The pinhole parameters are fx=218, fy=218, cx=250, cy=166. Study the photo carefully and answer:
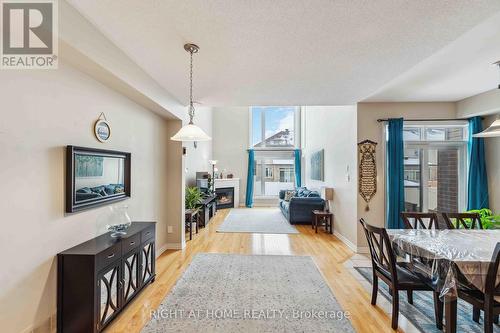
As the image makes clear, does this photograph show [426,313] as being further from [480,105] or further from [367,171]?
[480,105]

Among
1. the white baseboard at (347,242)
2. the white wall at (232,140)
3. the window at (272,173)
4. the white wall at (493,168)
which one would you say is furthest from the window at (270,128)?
the white wall at (493,168)

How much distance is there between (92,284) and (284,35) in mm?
2681

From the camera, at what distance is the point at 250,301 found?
2.45m

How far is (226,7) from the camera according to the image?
1.61 metres

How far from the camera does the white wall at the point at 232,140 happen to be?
9.34m

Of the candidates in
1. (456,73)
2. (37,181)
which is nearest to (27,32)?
(37,181)

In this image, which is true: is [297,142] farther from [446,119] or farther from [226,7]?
[226,7]


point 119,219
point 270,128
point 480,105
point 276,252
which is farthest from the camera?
point 270,128

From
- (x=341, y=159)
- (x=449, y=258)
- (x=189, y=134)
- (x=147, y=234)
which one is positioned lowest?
(x=147, y=234)

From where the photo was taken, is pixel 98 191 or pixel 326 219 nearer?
pixel 98 191

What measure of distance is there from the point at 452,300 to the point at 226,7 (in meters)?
2.87

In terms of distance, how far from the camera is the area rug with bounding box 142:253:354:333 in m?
2.08

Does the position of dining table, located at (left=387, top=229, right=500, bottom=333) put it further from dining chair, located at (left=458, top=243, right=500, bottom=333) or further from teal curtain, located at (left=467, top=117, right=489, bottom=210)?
teal curtain, located at (left=467, top=117, right=489, bottom=210)

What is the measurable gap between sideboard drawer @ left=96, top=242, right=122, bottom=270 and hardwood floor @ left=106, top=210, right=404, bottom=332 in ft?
2.13
